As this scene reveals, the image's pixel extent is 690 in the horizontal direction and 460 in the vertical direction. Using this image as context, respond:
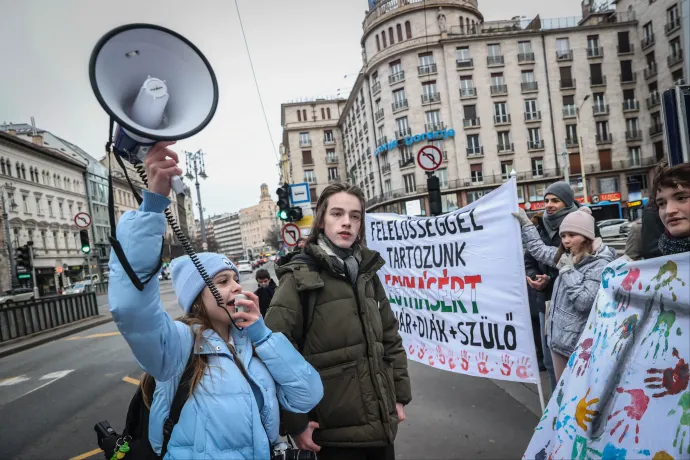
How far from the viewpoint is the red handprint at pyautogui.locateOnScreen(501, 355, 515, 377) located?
3.24 meters

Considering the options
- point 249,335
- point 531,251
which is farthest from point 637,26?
point 249,335

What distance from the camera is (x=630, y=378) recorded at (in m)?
1.39

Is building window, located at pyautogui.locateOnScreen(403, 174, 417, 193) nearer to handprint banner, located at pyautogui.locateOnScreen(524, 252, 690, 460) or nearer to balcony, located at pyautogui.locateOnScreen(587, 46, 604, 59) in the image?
balcony, located at pyautogui.locateOnScreen(587, 46, 604, 59)

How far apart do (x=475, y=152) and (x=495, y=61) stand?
912 cm

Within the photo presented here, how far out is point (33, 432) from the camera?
4758 mm

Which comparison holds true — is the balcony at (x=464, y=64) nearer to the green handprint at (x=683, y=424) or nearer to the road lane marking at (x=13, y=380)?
the road lane marking at (x=13, y=380)

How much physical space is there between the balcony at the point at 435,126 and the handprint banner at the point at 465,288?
1519 inches

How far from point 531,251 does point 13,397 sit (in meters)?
7.64

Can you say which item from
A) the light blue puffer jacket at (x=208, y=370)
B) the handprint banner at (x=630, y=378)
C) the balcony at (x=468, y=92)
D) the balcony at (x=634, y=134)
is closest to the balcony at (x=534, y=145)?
the balcony at (x=468, y=92)

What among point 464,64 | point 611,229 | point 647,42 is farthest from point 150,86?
point 647,42

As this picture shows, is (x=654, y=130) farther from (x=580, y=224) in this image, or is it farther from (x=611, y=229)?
(x=580, y=224)

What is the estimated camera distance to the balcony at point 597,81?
133ft

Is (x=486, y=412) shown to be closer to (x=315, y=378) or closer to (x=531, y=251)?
(x=531, y=251)

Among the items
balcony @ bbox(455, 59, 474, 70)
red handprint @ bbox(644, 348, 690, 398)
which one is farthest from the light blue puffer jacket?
balcony @ bbox(455, 59, 474, 70)
